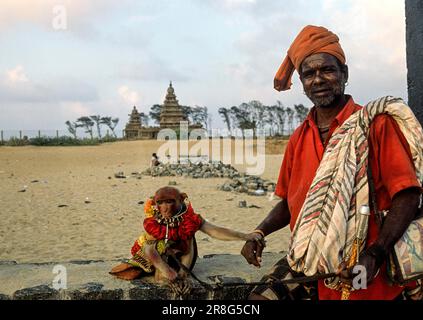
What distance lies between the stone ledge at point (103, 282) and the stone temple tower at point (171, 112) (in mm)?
45647

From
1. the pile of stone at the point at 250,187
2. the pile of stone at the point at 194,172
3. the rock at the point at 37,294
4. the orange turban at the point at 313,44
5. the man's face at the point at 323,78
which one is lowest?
the pile of stone at the point at 250,187

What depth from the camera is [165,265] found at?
2822 mm

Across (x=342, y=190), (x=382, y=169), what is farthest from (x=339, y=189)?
(x=382, y=169)

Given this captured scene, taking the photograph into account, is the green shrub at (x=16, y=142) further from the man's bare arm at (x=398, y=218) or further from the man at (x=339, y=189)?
the man's bare arm at (x=398, y=218)

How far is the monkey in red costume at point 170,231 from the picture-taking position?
2805mm

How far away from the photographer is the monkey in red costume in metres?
2.80

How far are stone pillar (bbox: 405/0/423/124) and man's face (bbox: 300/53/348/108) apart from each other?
119 cm

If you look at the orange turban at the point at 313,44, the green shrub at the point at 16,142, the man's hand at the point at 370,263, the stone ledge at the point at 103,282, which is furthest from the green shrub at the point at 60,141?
the man's hand at the point at 370,263

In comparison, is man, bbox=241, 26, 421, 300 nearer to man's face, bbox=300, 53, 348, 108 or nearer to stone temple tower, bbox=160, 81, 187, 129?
man's face, bbox=300, 53, 348, 108

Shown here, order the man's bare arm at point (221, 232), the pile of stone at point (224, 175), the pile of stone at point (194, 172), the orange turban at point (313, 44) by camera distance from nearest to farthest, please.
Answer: the orange turban at point (313, 44), the man's bare arm at point (221, 232), the pile of stone at point (224, 175), the pile of stone at point (194, 172)

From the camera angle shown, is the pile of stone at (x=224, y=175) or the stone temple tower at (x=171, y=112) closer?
the pile of stone at (x=224, y=175)
